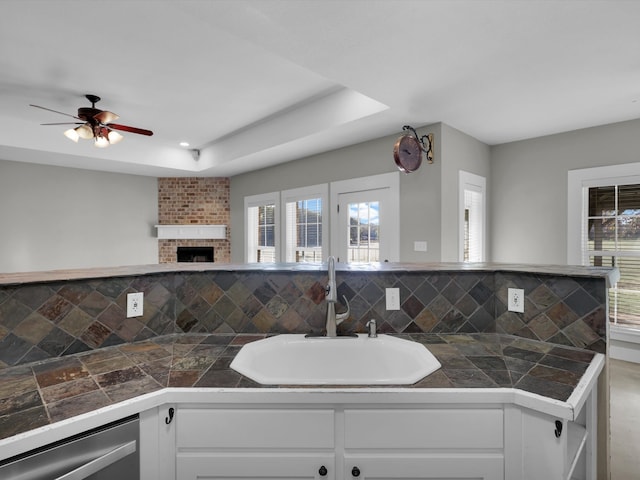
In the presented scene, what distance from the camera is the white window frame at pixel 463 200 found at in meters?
3.83

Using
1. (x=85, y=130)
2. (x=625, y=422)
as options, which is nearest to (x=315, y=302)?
(x=625, y=422)

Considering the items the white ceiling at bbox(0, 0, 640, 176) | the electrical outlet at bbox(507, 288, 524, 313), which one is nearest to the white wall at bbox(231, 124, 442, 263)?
the white ceiling at bbox(0, 0, 640, 176)

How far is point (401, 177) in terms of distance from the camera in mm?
3873

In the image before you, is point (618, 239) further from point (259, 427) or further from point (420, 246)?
point (259, 427)

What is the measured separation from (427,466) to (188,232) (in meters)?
5.98

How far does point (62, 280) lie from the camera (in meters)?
1.38

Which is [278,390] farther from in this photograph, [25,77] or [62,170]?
[62,170]

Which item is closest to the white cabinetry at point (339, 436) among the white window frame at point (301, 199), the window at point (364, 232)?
the window at point (364, 232)

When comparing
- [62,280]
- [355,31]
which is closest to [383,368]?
[62,280]

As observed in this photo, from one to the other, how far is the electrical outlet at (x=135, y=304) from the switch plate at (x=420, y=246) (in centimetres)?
286

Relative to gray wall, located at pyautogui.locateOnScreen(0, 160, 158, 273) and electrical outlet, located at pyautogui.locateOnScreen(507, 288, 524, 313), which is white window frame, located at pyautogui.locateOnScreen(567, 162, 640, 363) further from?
gray wall, located at pyautogui.locateOnScreen(0, 160, 158, 273)

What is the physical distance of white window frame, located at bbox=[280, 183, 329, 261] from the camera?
15.4 ft

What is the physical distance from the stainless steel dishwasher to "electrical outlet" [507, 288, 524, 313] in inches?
61.3

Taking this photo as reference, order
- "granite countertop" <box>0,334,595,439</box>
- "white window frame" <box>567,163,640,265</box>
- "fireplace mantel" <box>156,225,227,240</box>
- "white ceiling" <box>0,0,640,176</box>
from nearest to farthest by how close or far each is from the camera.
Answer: "granite countertop" <box>0,334,595,439</box> → "white ceiling" <box>0,0,640,176</box> → "white window frame" <box>567,163,640,265</box> → "fireplace mantel" <box>156,225,227,240</box>
